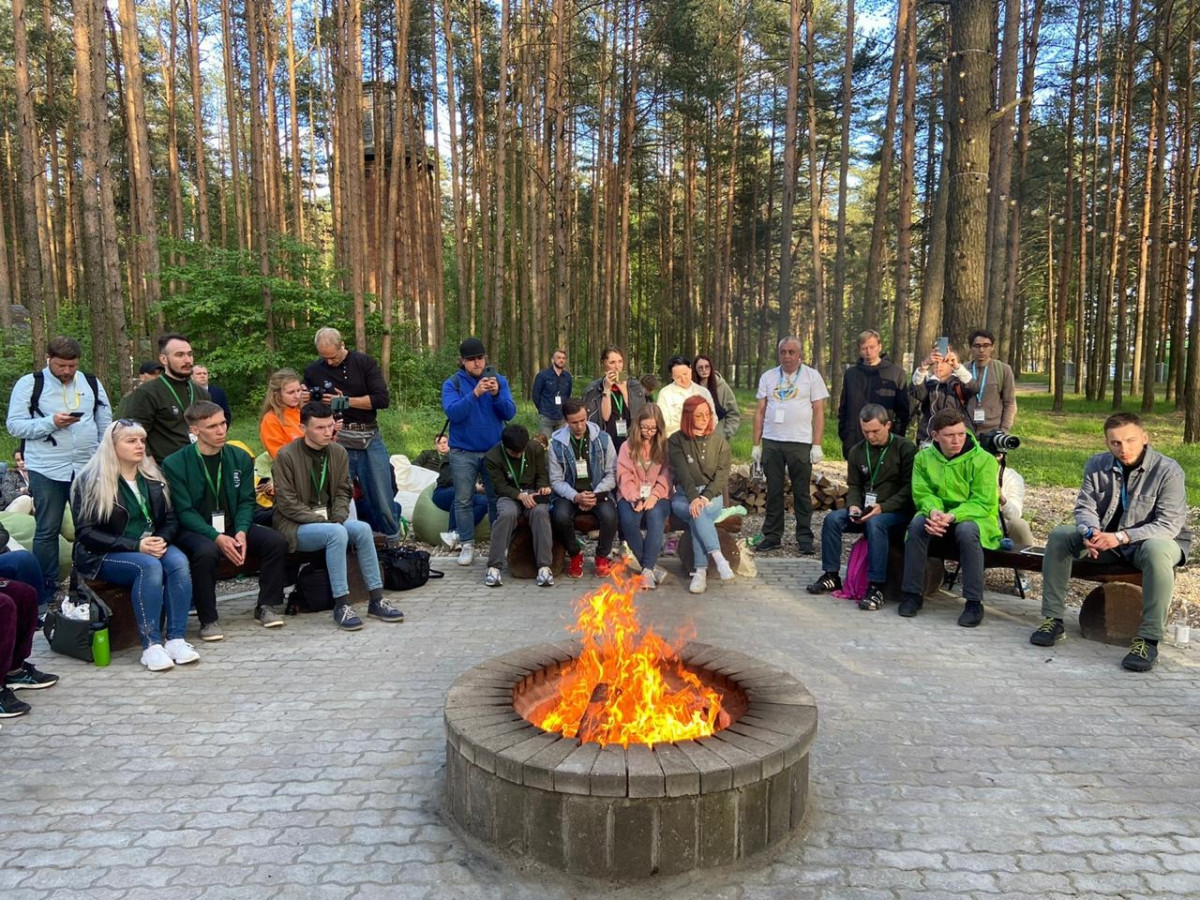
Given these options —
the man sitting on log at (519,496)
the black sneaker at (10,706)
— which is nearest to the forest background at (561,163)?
the man sitting on log at (519,496)

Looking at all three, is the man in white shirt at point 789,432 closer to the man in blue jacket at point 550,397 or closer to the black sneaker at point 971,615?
the black sneaker at point 971,615

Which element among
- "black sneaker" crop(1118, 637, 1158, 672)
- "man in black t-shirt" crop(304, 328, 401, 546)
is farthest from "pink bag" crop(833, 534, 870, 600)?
"man in black t-shirt" crop(304, 328, 401, 546)

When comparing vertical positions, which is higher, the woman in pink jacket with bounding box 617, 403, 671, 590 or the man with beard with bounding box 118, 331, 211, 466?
the man with beard with bounding box 118, 331, 211, 466

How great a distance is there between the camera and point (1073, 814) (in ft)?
9.95

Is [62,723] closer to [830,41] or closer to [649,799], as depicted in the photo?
[649,799]

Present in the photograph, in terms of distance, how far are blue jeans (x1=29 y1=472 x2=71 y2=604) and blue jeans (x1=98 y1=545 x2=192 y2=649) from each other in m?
1.39

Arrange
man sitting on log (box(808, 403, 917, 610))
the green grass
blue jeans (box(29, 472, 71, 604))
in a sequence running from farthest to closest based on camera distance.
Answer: the green grass < man sitting on log (box(808, 403, 917, 610)) < blue jeans (box(29, 472, 71, 604))

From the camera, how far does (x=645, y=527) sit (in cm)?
655

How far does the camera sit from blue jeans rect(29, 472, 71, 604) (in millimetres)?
5641

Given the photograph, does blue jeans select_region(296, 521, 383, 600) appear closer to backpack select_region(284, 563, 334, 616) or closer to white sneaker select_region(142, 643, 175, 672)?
backpack select_region(284, 563, 334, 616)

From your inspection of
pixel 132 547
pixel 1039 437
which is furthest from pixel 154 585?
pixel 1039 437

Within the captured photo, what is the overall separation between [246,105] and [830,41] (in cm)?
1814

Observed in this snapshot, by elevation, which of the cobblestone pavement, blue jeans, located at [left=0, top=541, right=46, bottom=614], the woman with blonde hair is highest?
the woman with blonde hair

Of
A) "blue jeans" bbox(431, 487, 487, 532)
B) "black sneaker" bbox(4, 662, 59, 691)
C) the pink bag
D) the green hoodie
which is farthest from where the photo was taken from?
"blue jeans" bbox(431, 487, 487, 532)
